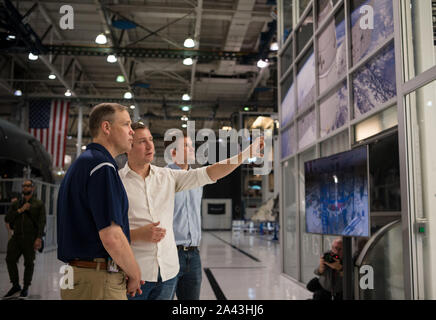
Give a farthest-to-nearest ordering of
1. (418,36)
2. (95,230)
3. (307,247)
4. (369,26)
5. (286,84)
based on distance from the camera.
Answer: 1. (286,84)
2. (307,247)
3. (369,26)
4. (418,36)
5. (95,230)

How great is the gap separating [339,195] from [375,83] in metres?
1.15

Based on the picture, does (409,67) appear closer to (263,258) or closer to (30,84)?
(263,258)

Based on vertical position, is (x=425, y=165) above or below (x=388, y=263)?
above

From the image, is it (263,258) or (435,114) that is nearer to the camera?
(435,114)

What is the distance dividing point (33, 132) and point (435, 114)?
12734 millimetres

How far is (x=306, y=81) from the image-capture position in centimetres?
599

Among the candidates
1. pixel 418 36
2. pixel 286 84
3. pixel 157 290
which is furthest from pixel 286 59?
pixel 157 290

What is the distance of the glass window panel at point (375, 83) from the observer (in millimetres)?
3531

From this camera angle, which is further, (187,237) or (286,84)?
(286,84)

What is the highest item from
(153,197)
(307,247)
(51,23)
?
(51,23)

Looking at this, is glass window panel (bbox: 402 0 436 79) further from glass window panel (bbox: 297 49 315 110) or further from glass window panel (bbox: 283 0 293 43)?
glass window panel (bbox: 283 0 293 43)

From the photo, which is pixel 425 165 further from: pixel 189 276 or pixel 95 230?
pixel 95 230
